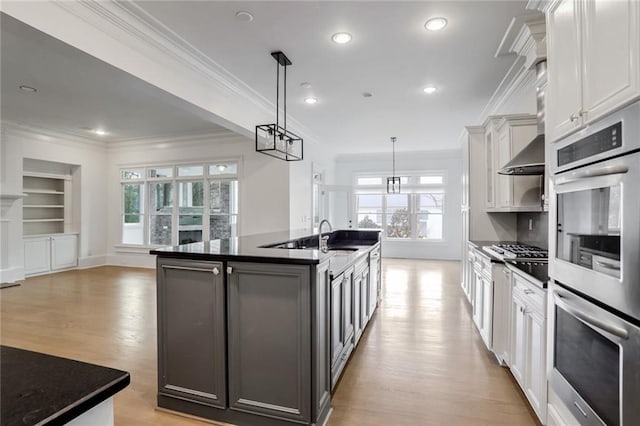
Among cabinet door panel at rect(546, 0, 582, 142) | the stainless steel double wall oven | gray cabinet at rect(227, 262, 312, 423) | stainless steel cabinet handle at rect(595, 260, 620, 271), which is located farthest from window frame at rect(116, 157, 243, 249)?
stainless steel cabinet handle at rect(595, 260, 620, 271)

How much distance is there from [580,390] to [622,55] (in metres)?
1.47

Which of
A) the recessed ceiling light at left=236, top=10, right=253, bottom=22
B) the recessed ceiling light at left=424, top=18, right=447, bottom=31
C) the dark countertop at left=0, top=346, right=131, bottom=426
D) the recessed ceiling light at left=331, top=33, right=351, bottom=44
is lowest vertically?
the dark countertop at left=0, top=346, right=131, bottom=426

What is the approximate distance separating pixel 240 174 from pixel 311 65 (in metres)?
3.54

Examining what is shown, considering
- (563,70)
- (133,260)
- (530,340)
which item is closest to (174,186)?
(133,260)

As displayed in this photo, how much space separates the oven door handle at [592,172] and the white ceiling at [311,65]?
1757mm

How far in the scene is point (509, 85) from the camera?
416 centimetres

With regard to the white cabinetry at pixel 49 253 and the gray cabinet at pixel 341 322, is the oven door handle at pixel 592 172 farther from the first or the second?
the white cabinetry at pixel 49 253

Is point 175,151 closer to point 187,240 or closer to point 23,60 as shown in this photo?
point 187,240

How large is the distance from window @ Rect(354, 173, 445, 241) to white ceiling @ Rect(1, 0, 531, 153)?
3111 millimetres

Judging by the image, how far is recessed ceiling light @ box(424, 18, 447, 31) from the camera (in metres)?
2.83

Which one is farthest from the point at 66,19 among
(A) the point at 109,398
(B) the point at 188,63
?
(A) the point at 109,398

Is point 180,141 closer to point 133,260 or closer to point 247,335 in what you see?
point 133,260

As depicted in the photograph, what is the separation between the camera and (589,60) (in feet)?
4.86

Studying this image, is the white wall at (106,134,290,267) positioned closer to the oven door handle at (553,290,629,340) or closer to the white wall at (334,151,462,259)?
the white wall at (334,151,462,259)
